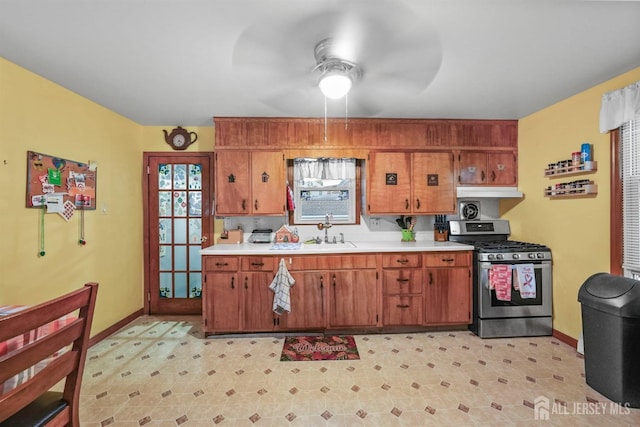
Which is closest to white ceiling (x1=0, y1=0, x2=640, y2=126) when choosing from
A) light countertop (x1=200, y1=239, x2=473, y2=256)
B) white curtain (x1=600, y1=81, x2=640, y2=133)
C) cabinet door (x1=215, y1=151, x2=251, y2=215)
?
white curtain (x1=600, y1=81, x2=640, y2=133)

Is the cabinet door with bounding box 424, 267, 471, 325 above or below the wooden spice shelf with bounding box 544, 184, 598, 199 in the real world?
below

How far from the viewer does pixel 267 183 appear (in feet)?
10.9

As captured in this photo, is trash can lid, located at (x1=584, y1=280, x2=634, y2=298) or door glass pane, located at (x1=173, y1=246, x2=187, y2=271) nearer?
trash can lid, located at (x1=584, y1=280, x2=634, y2=298)

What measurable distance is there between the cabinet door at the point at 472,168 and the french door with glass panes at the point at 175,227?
326 centimetres

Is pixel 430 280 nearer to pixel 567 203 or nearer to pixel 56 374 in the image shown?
pixel 567 203

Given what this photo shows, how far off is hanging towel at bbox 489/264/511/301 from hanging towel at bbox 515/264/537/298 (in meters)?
0.11

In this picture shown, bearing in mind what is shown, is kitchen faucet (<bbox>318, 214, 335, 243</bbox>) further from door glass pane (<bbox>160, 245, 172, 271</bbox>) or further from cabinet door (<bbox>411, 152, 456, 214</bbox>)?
door glass pane (<bbox>160, 245, 172, 271</bbox>)

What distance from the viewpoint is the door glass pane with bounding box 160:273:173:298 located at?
370 centimetres

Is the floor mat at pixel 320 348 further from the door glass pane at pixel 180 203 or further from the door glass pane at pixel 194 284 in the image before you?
the door glass pane at pixel 180 203

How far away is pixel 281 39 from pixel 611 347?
10.6ft

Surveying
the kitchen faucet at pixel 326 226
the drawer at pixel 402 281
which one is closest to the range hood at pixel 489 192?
the drawer at pixel 402 281

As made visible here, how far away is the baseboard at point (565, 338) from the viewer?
9.13 feet

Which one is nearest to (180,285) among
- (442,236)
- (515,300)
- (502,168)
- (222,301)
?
Answer: (222,301)

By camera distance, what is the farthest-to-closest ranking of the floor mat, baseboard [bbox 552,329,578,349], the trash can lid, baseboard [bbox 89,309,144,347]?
1. baseboard [bbox 89,309,144,347]
2. baseboard [bbox 552,329,578,349]
3. the floor mat
4. the trash can lid
